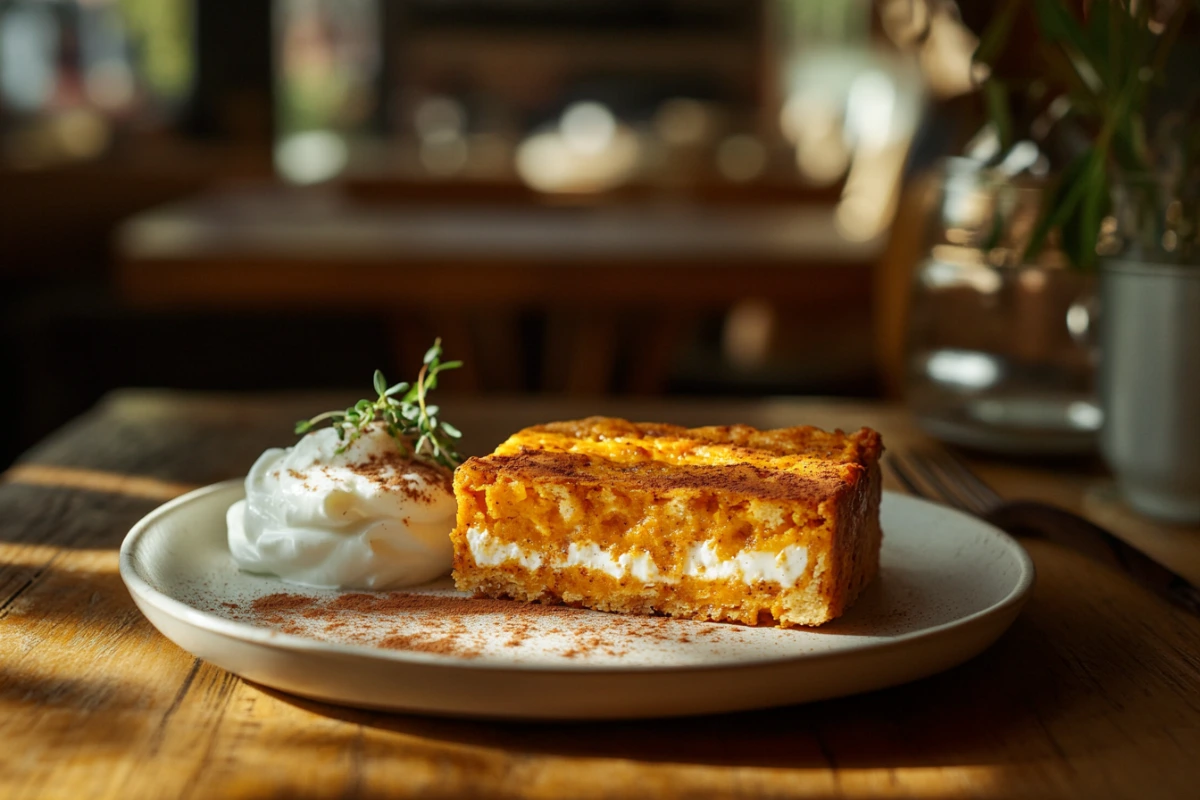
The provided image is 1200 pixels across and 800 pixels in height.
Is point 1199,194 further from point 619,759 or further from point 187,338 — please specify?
point 187,338

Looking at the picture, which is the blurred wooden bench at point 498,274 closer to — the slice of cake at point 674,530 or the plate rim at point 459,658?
the slice of cake at point 674,530

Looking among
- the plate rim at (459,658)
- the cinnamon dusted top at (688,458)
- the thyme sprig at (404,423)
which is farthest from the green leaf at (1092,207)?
the thyme sprig at (404,423)

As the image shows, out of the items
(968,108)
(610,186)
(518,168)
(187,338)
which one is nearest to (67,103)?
(518,168)

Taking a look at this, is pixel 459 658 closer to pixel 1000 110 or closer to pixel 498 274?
pixel 1000 110

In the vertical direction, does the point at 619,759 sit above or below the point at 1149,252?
below

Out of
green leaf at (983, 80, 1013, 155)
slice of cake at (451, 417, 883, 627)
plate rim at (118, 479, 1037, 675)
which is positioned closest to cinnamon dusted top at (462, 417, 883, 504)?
slice of cake at (451, 417, 883, 627)
